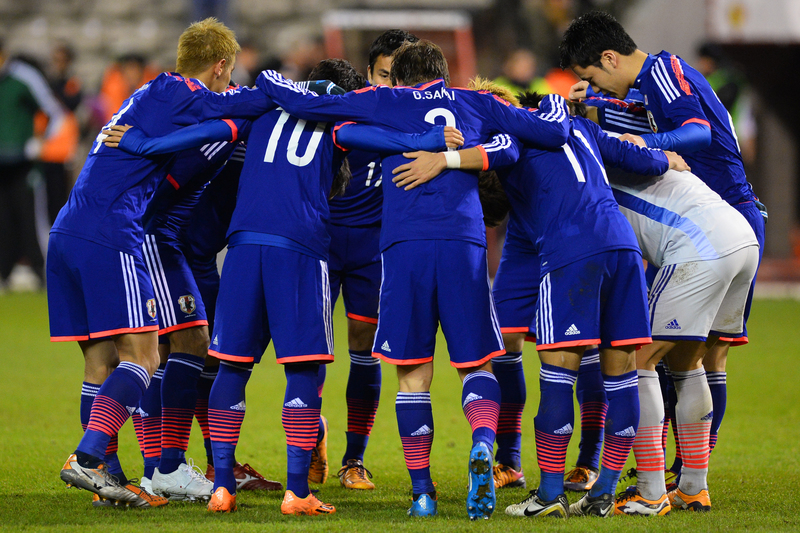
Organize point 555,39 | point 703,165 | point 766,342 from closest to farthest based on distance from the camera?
point 703,165
point 766,342
point 555,39

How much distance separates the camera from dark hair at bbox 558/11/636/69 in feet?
15.4

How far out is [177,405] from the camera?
15.1 ft

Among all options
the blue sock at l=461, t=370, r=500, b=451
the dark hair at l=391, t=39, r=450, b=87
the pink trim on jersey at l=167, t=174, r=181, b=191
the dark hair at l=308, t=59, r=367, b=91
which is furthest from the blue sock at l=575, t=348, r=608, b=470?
the pink trim on jersey at l=167, t=174, r=181, b=191

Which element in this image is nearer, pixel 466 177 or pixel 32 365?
pixel 466 177

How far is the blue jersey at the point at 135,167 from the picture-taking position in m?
4.27

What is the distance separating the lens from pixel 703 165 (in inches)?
190

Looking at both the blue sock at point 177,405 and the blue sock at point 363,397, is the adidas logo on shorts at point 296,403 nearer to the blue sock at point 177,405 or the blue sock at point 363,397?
the blue sock at point 177,405

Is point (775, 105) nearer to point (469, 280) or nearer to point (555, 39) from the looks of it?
point (555, 39)

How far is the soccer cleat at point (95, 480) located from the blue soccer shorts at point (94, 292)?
0.60 metres

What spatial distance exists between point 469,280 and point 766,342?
20.9 feet

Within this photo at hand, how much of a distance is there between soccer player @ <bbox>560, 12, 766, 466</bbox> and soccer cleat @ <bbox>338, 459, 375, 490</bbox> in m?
1.80

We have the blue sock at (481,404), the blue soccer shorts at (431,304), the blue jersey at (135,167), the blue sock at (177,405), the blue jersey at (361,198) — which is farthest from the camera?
the blue jersey at (361,198)

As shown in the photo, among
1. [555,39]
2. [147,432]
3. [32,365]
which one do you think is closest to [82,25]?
[555,39]

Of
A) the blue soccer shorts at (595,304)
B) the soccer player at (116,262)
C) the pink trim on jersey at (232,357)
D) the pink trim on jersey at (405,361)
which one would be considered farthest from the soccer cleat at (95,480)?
the blue soccer shorts at (595,304)
